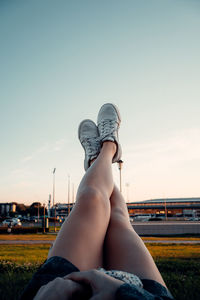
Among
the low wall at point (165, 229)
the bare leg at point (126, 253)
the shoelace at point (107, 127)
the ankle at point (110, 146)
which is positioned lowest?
the low wall at point (165, 229)

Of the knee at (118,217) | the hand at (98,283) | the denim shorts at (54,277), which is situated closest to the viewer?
the hand at (98,283)

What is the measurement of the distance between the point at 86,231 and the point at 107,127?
235 cm

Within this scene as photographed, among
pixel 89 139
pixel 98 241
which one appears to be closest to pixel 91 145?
pixel 89 139

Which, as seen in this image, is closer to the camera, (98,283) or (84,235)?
(98,283)

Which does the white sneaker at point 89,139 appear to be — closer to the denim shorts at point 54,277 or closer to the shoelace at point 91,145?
the shoelace at point 91,145

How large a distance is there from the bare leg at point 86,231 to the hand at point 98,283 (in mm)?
446

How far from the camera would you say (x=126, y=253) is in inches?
55.6

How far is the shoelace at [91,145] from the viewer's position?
11.4 feet

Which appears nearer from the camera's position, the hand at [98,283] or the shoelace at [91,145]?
the hand at [98,283]

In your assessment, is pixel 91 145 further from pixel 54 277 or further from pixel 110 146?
pixel 54 277

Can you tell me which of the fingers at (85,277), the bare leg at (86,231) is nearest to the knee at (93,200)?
the bare leg at (86,231)

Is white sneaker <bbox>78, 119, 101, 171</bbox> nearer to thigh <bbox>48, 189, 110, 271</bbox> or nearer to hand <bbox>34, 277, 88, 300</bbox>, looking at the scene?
thigh <bbox>48, 189, 110, 271</bbox>

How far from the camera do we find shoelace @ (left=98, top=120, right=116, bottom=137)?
343 centimetres

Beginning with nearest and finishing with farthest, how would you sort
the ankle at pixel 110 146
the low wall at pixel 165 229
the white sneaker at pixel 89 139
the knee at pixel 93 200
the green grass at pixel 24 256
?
the knee at pixel 93 200
the ankle at pixel 110 146
the white sneaker at pixel 89 139
the green grass at pixel 24 256
the low wall at pixel 165 229
